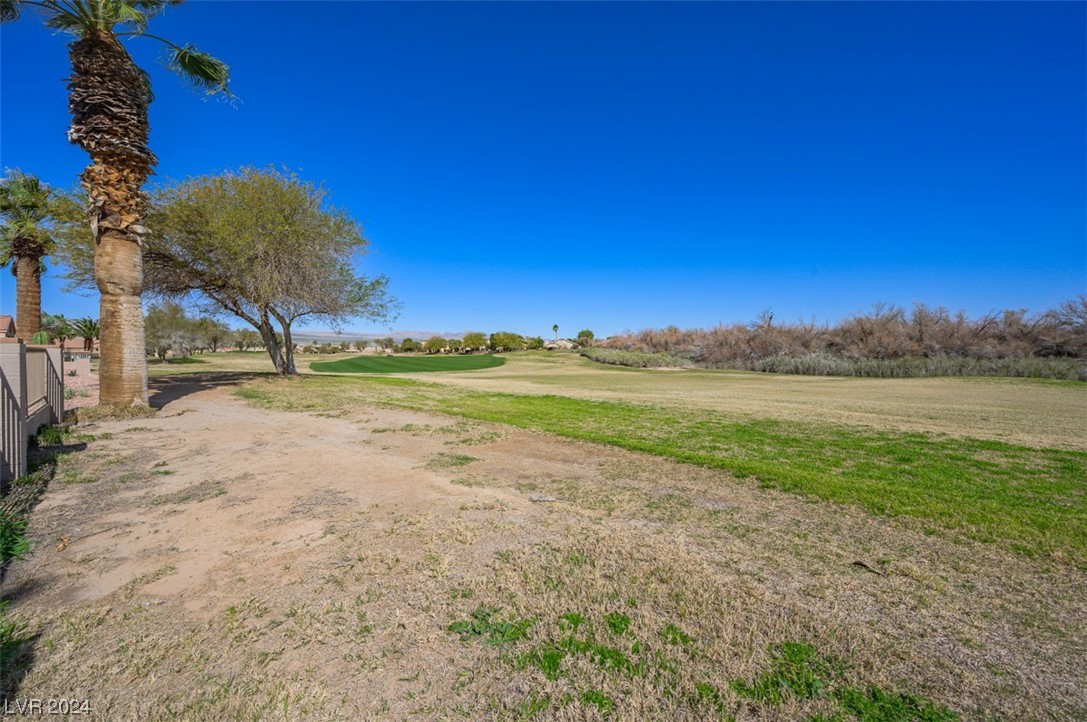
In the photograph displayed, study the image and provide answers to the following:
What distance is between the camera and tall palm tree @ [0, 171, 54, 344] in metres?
19.1

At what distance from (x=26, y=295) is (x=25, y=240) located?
2.49 meters

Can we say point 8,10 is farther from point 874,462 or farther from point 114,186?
point 874,462

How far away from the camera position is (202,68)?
1101cm

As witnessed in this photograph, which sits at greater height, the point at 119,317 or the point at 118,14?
the point at 118,14

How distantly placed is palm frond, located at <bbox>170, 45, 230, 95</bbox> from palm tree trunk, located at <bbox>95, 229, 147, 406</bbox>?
451cm

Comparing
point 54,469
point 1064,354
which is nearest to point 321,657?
point 54,469

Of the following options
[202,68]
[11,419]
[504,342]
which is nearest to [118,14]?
[202,68]

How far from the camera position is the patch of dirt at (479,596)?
230 centimetres

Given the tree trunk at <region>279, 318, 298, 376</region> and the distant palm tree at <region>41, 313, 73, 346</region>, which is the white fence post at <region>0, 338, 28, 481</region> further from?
the distant palm tree at <region>41, 313, 73, 346</region>

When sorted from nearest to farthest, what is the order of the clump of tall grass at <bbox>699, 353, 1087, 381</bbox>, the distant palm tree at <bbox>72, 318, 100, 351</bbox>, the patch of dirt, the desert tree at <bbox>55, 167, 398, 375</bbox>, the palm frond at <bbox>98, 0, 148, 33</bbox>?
the patch of dirt, the palm frond at <bbox>98, 0, 148, 33</bbox>, the desert tree at <bbox>55, 167, 398, 375</bbox>, the clump of tall grass at <bbox>699, 353, 1087, 381</bbox>, the distant palm tree at <bbox>72, 318, 100, 351</bbox>

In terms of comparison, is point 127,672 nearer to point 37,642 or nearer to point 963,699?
point 37,642

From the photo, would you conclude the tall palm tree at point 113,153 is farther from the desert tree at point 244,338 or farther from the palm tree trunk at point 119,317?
the desert tree at point 244,338

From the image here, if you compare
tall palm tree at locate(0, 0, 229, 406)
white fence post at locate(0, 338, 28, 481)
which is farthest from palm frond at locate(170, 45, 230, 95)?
white fence post at locate(0, 338, 28, 481)

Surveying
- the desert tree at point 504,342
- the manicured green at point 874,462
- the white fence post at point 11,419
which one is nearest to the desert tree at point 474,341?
the desert tree at point 504,342
